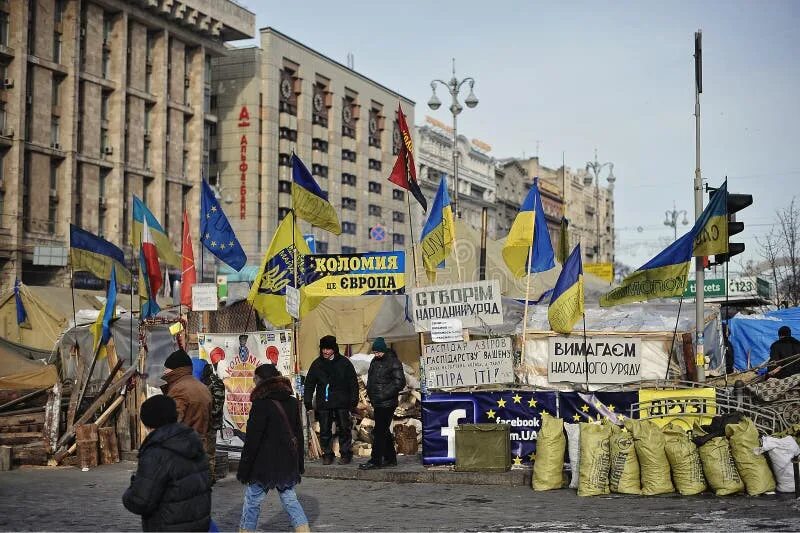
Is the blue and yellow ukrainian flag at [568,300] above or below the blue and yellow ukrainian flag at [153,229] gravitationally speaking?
below

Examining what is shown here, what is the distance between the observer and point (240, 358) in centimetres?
1700

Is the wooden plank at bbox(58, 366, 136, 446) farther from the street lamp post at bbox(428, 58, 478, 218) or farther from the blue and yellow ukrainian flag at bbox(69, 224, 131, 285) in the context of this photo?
the street lamp post at bbox(428, 58, 478, 218)

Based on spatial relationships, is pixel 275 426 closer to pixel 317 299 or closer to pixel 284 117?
pixel 317 299

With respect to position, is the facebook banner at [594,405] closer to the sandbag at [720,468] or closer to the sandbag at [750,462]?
the sandbag at [720,468]

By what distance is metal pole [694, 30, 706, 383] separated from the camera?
1559cm

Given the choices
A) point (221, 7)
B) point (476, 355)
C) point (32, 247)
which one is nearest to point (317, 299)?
point (476, 355)

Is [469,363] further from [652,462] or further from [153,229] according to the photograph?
[153,229]

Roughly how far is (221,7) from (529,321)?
5138 cm

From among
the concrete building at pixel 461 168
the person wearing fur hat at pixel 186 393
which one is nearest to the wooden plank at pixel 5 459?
the person wearing fur hat at pixel 186 393

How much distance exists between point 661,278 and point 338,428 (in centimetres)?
518

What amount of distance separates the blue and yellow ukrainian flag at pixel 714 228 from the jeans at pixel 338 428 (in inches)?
229

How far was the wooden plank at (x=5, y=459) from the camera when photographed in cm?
1509

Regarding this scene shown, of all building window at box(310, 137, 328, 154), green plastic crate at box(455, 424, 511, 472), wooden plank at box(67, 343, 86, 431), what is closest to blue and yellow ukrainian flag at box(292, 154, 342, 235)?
wooden plank at box(67, 343, 86, 431)

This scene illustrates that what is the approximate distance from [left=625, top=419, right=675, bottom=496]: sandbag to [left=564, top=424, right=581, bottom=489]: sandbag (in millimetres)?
780
